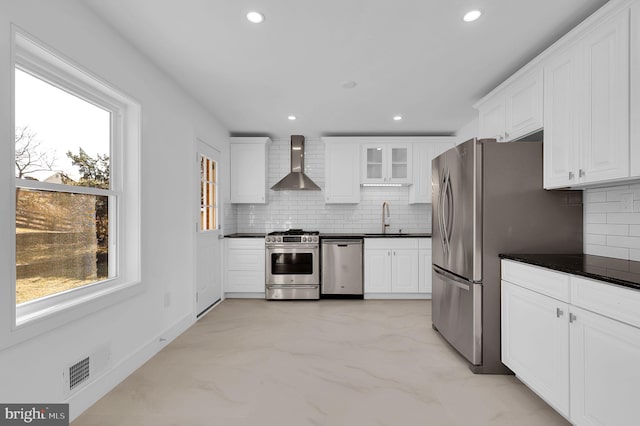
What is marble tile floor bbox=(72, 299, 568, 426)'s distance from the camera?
1.91 m

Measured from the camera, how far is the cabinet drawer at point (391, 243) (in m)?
4.55

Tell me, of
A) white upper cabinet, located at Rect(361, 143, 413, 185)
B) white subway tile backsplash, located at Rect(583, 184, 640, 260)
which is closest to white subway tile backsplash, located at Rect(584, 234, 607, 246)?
white subway tile backsplash, located at Rect(583, 184, 640, 260)

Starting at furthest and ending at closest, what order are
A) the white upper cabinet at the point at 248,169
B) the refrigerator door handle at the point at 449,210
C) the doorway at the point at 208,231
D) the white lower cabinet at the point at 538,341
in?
the white upper cabinet at the point at 248,169 < the doorway at the point at 208,231 < the refrigerator door handle at the point at 449,210 < the white lower cabinet at the point at 538,341

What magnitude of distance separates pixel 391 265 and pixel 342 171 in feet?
5.28

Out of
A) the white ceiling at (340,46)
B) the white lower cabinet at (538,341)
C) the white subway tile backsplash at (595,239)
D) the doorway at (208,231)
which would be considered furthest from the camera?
the doorway at (208,231)

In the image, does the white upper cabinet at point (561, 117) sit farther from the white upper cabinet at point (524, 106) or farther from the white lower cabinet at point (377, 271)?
the white lower cabinet at point (377, 271)

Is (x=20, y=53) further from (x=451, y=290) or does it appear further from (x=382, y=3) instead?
(x=451, y=290)

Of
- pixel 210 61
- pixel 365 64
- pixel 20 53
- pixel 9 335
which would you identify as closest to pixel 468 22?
pixel 365 64

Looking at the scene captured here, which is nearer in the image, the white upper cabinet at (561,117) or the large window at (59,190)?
the large window at (59,190)

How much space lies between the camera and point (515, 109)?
Result: 2.70 meters

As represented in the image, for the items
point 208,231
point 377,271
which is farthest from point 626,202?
point 208,231

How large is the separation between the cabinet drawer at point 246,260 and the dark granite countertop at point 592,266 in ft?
10.6

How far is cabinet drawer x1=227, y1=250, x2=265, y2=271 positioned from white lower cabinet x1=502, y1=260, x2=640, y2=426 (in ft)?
10.8

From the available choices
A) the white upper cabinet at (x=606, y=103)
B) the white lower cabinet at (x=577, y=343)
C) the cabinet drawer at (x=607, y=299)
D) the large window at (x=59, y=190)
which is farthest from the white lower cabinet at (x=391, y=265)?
the large window at (x=59, y=190)
